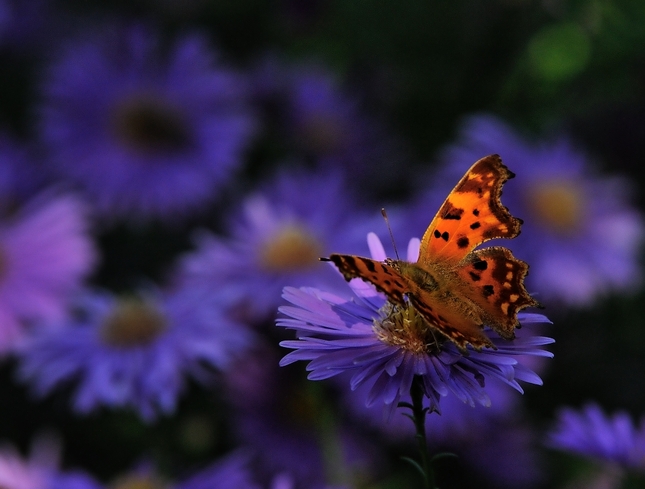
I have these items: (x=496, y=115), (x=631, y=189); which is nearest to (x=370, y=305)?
(x=496, y=115)

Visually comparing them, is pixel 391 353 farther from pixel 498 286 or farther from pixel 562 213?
pixel 562 213

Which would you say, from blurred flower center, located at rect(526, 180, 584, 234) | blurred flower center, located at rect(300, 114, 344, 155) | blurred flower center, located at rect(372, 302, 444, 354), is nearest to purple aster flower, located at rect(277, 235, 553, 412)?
blurred flower center, located at rect(372, 302, 444, 354)

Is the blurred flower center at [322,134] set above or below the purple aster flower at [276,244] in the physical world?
above

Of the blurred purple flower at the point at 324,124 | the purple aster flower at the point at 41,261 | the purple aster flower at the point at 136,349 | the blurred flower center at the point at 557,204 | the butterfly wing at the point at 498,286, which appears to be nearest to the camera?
the butterfly wing at the point at 498,286

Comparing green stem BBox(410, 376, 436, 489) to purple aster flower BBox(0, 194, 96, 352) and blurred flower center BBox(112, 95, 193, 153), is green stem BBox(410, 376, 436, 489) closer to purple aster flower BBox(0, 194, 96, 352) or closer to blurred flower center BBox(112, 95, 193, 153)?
purple aster flower BBox(0, 194, 96, 352)

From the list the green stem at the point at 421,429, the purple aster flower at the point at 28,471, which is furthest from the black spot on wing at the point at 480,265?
the purple aster flower at the point at 28,471

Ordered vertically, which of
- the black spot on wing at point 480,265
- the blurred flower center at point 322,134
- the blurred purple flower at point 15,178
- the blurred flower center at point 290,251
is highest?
the blurred flower center at point 322,134

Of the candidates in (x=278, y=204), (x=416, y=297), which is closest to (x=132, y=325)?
(x=278, y=204)

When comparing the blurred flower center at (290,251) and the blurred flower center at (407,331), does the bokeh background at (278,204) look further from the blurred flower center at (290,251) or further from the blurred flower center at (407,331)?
the blurred flower center at (407,331)
